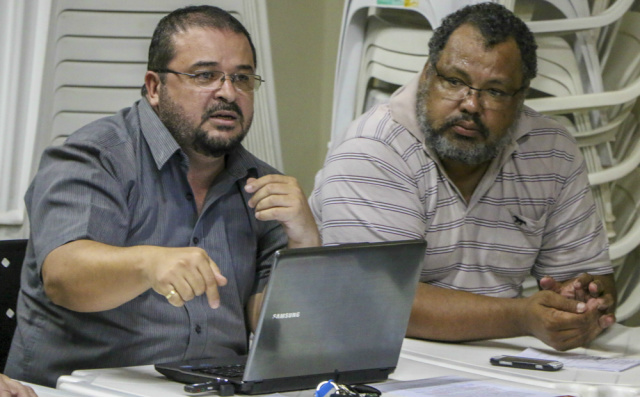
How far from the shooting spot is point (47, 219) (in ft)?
5.52

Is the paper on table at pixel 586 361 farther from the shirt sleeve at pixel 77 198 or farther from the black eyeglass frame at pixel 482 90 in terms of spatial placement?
the shirt sleeve at pixel 77 198

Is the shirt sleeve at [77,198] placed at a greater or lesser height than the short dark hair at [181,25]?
lesser

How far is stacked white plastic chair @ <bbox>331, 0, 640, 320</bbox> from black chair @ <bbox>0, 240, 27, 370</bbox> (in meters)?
1.18

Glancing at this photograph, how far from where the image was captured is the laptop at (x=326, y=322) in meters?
1.40

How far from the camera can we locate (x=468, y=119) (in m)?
2.35

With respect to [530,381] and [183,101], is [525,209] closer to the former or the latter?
[530,381]

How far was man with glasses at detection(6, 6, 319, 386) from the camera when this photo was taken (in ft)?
5.41

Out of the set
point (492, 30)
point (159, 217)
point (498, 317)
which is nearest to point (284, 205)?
point (159, 217)

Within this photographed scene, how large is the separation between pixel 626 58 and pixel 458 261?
129cm

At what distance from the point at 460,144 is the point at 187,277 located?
3.66 feet

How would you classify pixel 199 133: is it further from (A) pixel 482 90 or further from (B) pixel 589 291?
(B) pixel 589 291

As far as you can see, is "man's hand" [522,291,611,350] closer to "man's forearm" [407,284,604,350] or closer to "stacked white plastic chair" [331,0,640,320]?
"man's forearm" [407,284,604,350]

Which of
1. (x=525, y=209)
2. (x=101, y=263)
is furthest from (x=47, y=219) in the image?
Answer: (x=525, y=209)

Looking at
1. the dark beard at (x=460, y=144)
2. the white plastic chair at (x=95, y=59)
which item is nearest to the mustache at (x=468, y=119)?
the dark beard at (x=460, y=144)
